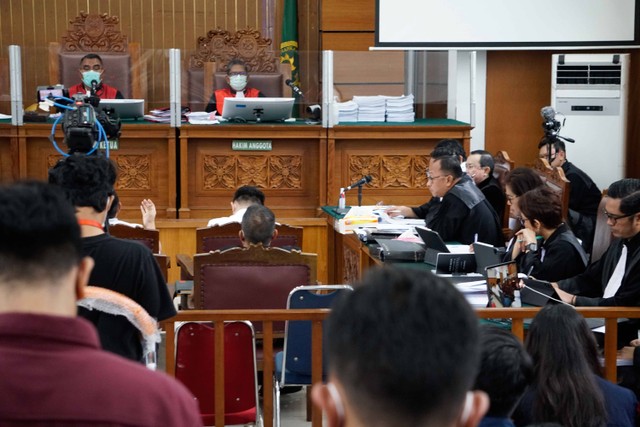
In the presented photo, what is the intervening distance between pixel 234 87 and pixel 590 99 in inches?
122

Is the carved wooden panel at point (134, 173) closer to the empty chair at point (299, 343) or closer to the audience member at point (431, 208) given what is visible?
the audience member at point (431, 208)

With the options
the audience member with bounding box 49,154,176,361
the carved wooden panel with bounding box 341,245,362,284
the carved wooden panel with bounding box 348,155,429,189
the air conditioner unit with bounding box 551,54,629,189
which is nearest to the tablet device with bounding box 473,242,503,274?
the carved wooden panel with bounding box 341,245,362,284

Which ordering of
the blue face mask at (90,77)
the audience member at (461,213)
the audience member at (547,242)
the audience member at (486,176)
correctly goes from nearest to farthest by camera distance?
the audience member at (547,242), the audience member at (461,213), the audience member at (486,176), the blue face mask at (90,77)

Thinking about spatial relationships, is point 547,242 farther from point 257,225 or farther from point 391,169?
point 391,169

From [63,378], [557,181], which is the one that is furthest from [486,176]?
[63,378]

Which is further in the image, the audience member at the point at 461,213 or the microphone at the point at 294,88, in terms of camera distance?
the microphone at the point at 294,88

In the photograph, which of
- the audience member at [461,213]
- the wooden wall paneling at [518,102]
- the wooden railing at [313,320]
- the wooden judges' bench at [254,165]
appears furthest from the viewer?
the wooden wall paneling at [518,102]

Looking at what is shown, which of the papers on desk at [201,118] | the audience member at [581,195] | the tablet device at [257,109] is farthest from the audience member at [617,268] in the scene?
the papers on desk at [201,118]

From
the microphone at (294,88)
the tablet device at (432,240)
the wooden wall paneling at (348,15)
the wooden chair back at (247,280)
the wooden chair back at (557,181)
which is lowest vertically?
the wooden chair back at (247,280)

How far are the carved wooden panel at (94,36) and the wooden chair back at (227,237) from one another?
3.22 metres

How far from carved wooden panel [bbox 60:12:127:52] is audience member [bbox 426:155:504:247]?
338 centimetres

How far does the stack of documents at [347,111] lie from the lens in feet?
24.7

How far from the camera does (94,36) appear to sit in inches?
321

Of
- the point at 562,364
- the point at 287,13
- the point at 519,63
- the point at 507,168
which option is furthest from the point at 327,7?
the point at 562,364
